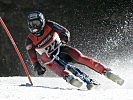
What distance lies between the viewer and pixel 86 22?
63.0 feet

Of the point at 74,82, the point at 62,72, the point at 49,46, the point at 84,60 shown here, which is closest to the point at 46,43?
the point at 49,46

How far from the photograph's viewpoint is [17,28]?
19531mm

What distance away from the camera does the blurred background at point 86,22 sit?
61.4 ft

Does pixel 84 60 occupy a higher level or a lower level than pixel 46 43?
lower

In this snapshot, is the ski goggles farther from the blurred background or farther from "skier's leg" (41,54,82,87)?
the blurred background

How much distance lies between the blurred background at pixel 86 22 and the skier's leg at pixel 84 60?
10391 mm

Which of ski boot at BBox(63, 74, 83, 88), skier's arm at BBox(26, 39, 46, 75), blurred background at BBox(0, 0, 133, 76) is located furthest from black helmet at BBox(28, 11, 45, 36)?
blurred background at BBox(0, 0, 133, 76)

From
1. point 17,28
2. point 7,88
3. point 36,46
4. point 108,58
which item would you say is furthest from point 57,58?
point 17,28

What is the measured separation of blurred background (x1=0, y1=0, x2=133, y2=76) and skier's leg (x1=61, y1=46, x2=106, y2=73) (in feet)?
34.1

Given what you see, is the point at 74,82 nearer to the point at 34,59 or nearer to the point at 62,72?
the point at 62,72

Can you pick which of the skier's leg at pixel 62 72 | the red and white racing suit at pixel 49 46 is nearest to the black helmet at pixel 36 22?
the red and white racing suit at pixel 49 46

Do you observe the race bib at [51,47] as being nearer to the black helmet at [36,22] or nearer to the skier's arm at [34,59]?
the skier's arm at [34,59]

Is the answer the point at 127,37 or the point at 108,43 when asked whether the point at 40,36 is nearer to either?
the point at 127,37

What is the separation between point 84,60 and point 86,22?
11.9m
